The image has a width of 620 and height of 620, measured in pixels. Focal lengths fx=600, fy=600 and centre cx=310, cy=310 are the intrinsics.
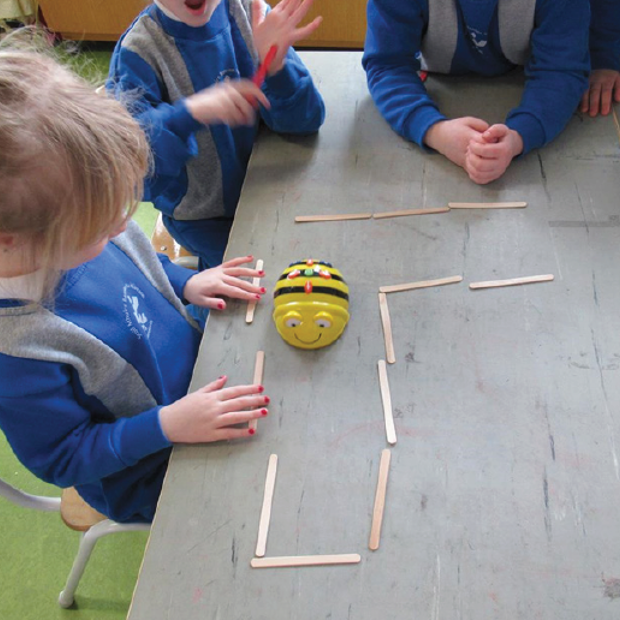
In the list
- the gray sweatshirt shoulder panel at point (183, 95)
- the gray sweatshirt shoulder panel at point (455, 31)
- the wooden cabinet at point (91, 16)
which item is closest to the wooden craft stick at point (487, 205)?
the gray sweatshirt shoulder panel at point (455, 31)

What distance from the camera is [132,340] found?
90 cm

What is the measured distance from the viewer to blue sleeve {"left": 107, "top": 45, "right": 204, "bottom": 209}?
1.06m

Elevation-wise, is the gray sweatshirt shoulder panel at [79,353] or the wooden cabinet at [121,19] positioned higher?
the gray sweatshirt shoulder panel at [79,353]

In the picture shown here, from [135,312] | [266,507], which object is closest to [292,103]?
[135,312]

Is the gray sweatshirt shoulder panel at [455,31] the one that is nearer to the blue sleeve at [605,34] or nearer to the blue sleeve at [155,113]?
the blue sleeve at [605,34]

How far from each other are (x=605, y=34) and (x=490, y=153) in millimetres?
493

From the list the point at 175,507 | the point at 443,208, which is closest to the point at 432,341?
the point at 443,208

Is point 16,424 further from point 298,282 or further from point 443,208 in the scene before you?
point 443,208

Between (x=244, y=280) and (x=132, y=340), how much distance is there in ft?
0.63

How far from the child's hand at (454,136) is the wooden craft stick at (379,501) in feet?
1.95

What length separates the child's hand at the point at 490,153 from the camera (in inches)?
40.3

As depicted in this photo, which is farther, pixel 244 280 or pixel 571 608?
pixel 244 280

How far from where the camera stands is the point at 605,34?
1.25 m

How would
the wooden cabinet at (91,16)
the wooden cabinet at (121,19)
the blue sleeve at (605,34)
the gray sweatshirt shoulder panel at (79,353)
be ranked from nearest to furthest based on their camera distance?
the gray sweatshirt shoulder panel at (79,353)
the blue sleeve at (605,34)
the wooden cabinet at (121,19)
the wooden cabinet at (91,16)
